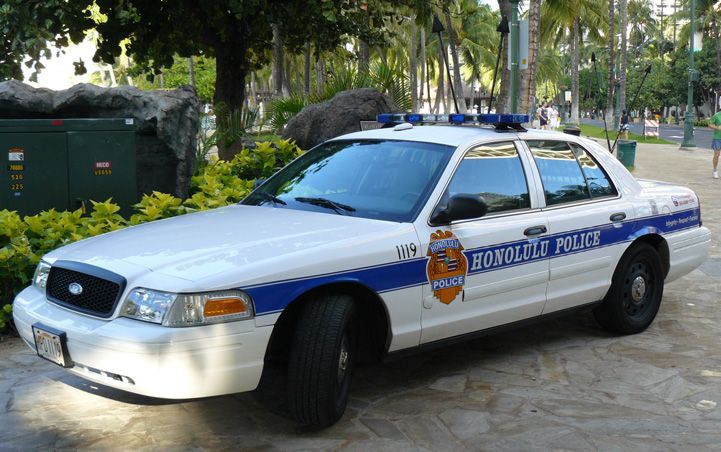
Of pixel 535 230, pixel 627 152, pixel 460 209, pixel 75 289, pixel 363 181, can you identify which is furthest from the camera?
pixel 627 152

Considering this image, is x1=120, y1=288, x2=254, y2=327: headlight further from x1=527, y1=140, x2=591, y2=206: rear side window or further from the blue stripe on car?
x1=527, y1=140, x2=591, y2=206: rear side window

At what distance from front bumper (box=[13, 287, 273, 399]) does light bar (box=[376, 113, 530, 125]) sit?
7.92ft

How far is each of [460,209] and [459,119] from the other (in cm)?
130

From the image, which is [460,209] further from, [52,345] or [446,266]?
[52,345]

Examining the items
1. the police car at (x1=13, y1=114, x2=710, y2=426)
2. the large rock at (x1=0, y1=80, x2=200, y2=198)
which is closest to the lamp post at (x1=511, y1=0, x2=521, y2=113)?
the large rock at (x1=0, y1=80, x2=200, y2=198)

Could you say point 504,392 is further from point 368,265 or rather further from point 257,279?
point 257,279

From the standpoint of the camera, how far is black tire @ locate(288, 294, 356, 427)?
13.6 ft

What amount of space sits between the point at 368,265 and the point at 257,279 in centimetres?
68

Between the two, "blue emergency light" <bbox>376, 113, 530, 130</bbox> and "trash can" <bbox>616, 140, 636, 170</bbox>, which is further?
"trash can" <bbox>616, 140, 636, 170</bbox>

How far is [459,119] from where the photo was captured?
5895 mm

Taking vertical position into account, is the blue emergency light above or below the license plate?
above

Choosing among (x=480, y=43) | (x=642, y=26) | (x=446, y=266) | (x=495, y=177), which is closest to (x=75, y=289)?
(x=446, y=266)

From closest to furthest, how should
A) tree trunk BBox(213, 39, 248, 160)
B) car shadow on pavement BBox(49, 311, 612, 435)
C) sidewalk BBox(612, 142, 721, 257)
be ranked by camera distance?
car shadow on pavement BBox(49, 311, 612, 435)
sidewalk BBox(612, 142, 721, 257)
tree trunk BBox(213, 39, 248, 160)

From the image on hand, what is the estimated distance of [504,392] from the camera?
5.10m
